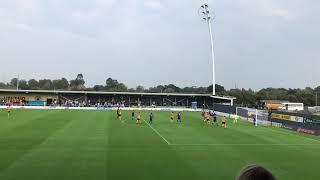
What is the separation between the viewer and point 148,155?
26.5m

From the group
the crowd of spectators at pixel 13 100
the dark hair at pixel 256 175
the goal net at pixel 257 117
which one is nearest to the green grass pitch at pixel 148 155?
the goal net at pixel 257 117

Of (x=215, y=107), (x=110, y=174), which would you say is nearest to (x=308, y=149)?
(x=110, y=174)

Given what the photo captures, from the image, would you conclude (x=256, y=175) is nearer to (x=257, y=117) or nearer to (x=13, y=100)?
(x=257, y=117)

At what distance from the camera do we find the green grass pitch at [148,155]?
67.9ft

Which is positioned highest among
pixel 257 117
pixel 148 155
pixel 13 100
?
pixel 13 100

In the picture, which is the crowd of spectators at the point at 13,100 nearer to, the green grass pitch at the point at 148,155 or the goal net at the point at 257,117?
the goal net at the point at 257,117

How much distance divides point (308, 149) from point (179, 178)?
48.9ft

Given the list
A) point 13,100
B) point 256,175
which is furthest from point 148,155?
point 13,100

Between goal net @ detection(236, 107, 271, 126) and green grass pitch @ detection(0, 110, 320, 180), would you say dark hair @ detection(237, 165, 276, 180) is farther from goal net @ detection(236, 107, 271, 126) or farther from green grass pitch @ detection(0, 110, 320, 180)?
goal net @ detection(236, 107, 271, 126)

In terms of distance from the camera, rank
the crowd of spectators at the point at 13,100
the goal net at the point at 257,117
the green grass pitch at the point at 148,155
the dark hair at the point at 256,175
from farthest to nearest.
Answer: the crowd of spectators at the point at 13,100 → the goal net at the point at 257,117 → the green grass pitch at the point at 148,155 → the dark hair at the point at 256,175

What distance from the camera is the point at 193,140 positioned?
115ft

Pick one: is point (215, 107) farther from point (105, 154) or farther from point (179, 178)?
point (179, 178)

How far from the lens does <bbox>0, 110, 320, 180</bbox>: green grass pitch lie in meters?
20.7

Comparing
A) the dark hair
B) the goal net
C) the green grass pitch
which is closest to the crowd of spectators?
the goal net
